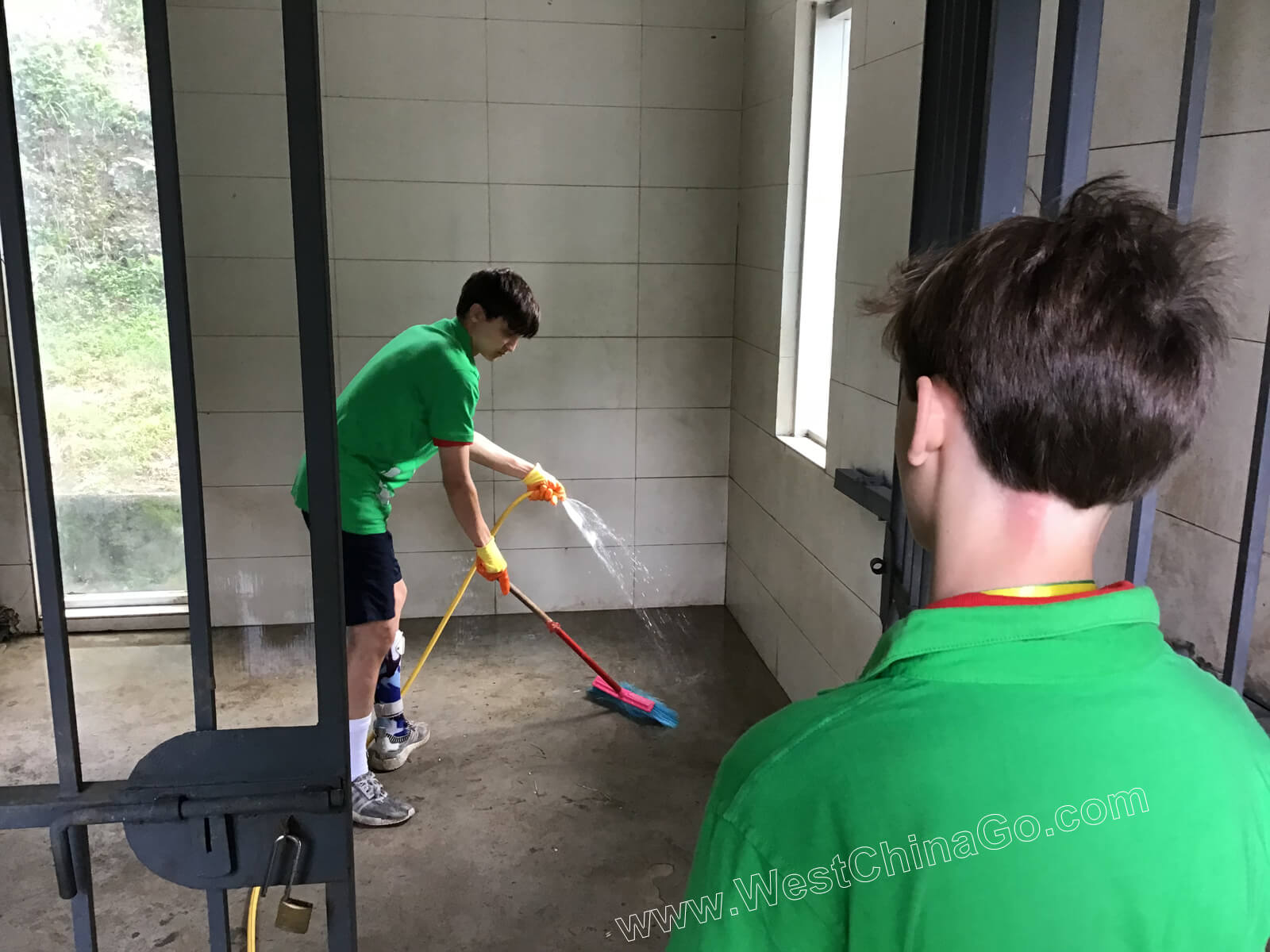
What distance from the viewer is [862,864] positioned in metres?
0.58

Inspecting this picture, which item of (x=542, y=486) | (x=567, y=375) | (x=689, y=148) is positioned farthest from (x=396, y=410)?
(x=689, y=148)

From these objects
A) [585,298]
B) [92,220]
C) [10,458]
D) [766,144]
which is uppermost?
[766,144]

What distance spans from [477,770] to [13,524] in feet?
6.95

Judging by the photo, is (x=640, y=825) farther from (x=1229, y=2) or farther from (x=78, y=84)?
(x=78, y=84)

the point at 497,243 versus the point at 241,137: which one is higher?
Answer: the point at 241,137

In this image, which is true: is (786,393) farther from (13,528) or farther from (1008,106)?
(13,528)

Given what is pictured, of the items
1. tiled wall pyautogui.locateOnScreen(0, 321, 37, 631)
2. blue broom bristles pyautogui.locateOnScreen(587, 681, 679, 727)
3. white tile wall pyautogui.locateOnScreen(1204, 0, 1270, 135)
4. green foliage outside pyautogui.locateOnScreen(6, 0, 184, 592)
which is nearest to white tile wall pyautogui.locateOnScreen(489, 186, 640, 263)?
green foliage outside pyautogui.locateOnScreen(6, 0, 184, 592)

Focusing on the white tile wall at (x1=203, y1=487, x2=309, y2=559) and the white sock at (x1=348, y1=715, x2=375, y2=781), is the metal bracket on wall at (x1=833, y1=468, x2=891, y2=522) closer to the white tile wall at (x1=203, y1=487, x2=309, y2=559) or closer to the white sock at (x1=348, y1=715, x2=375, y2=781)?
the white sock at (x1=348, y1=715, x2=375, y2=781)

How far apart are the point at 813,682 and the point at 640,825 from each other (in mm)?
745

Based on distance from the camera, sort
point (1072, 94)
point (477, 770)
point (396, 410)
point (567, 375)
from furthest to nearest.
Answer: point (567, 375), point (477, 770), point (396, 410), point (1072, 94)

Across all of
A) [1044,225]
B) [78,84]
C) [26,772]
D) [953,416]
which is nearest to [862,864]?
[953,416]

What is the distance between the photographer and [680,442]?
3.92 meters

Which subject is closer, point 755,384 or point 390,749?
point 390,749

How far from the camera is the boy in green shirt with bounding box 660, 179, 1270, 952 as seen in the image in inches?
22.8
